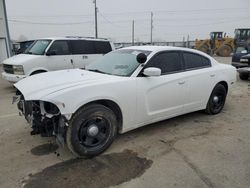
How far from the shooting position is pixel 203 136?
165 inches

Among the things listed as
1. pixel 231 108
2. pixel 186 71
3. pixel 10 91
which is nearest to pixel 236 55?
pixel 231 108

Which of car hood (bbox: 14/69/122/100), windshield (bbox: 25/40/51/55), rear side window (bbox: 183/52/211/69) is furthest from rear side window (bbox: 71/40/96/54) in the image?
rear side window (bbox: 183/52/211/69)

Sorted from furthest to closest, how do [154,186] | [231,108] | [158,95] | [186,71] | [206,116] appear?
[231,108], [206,116], [186,71], [158,95], [154,186]

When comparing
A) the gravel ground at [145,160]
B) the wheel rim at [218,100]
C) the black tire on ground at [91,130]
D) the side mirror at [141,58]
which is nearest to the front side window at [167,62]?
the side mirror at [141,58]

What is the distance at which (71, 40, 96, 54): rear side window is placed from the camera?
8.95 m

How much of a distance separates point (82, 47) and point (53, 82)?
19.9 ft

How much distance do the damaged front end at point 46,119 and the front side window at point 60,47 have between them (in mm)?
5311

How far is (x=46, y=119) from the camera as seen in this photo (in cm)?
322

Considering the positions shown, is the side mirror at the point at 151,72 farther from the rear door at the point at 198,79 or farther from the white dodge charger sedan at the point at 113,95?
the rear door at the point at 198,79

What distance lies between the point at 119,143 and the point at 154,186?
48.5 inches

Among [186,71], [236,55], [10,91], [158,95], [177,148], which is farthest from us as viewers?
[236,55]

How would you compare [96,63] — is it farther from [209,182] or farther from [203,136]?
[209,182]

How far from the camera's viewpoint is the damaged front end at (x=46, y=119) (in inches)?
123

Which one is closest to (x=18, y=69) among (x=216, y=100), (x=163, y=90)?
(x=163, y=90)
